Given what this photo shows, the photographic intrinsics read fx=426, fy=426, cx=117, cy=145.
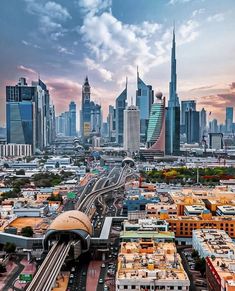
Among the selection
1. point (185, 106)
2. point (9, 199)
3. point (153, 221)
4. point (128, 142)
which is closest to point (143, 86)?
point (185, 106)

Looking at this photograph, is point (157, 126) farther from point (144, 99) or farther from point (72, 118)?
point (72, 118)

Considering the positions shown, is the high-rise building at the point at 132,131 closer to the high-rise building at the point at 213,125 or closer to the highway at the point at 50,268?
the highway at the point at 50,268

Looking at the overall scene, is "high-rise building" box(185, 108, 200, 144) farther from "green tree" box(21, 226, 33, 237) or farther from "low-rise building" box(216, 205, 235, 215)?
"green tree" box(21, 226, 33, 237)

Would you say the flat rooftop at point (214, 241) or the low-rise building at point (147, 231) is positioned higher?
the low-rise building at point (147, 231)

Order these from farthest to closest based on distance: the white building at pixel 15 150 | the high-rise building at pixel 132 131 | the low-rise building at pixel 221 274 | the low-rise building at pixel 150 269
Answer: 1. the high-rise building at pixel 132 131
2. the white building at pixel 15 150
3. the low-rise building at pixel 150 269
4. the low-rise building at pixel 221 274

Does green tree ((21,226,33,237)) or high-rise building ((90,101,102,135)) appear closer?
green tree ((21,226,33,237))

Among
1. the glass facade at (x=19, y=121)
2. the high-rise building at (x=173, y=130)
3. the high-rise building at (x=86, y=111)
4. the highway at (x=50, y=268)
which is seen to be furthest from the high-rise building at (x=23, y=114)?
the highway at (x=50, y=268)

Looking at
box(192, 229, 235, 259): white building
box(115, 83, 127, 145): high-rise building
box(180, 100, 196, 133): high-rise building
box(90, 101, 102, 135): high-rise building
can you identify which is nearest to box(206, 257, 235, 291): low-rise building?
box(192, 229, 235, 259): white building
